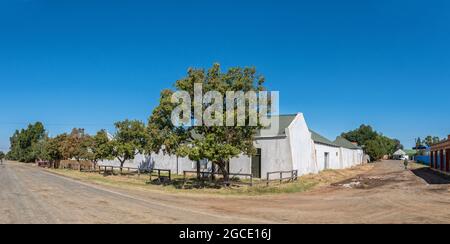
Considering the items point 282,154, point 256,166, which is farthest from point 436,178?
point 256,166

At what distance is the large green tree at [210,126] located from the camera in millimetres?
24500

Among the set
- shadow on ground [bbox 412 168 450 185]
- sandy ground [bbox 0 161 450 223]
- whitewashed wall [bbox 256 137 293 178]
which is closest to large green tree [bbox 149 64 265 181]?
sandy ground [bbox 0 161 450 223]

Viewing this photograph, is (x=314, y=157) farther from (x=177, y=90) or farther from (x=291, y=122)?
(x=177, y=90)

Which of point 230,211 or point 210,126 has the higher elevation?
point 210,126

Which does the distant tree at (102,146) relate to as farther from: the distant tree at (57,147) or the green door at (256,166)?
the green door at (256,166)

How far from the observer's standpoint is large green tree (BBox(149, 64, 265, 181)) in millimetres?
24500

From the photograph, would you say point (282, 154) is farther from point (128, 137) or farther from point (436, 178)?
point (128, 137)

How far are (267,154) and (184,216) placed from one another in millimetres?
22782

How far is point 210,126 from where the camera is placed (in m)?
25.5

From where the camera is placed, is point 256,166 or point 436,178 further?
point 256,166

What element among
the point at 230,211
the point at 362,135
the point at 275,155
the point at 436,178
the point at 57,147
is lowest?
the point at 230,211
